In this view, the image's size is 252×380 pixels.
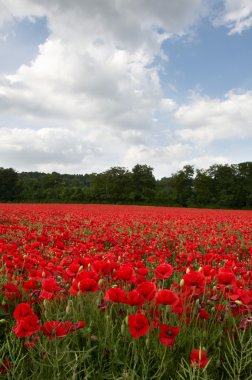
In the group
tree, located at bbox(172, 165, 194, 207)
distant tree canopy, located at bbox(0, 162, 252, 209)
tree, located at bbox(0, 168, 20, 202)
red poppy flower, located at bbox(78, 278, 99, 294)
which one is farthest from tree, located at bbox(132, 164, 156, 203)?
red poppy flower, located at bbox(78, 278, 99, 294)

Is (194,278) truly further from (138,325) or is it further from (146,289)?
(138,325)

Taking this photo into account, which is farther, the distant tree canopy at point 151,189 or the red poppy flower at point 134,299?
the distant tree canopy at point 151,189

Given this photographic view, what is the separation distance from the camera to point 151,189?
68625 millimetres

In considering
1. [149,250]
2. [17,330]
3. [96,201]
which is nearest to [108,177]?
[96,201]

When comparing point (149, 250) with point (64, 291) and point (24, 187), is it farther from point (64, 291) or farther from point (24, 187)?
point (24, 187)

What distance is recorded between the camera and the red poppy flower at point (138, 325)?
5.99 feet

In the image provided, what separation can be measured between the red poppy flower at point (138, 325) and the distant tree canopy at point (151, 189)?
5719 cm

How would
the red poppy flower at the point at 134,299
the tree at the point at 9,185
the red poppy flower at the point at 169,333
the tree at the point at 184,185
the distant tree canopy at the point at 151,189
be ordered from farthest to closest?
the tree at the point at 9,185 < the tree at the point at 184,185 < the distant tree canopy at the point at 151,189 < the red poppy flower at the point at 134,299 < the red poppy flower at the point at 169,333

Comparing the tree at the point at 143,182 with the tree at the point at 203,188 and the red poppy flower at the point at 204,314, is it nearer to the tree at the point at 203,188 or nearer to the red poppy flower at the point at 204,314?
the tree at the point at 203,188

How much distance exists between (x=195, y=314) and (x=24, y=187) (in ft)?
259

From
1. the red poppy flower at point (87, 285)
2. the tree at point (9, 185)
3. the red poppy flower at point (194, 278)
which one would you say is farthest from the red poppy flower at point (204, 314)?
the tree at point (9, 185)

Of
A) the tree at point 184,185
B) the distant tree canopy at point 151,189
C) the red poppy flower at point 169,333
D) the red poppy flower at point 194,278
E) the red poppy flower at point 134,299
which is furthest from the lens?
the tree at point 184,185

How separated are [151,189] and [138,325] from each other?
220 feet

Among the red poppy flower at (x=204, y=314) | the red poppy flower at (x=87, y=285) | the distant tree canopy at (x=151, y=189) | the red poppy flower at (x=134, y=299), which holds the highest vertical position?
the distant tree canopy at (x=151, y=189)
